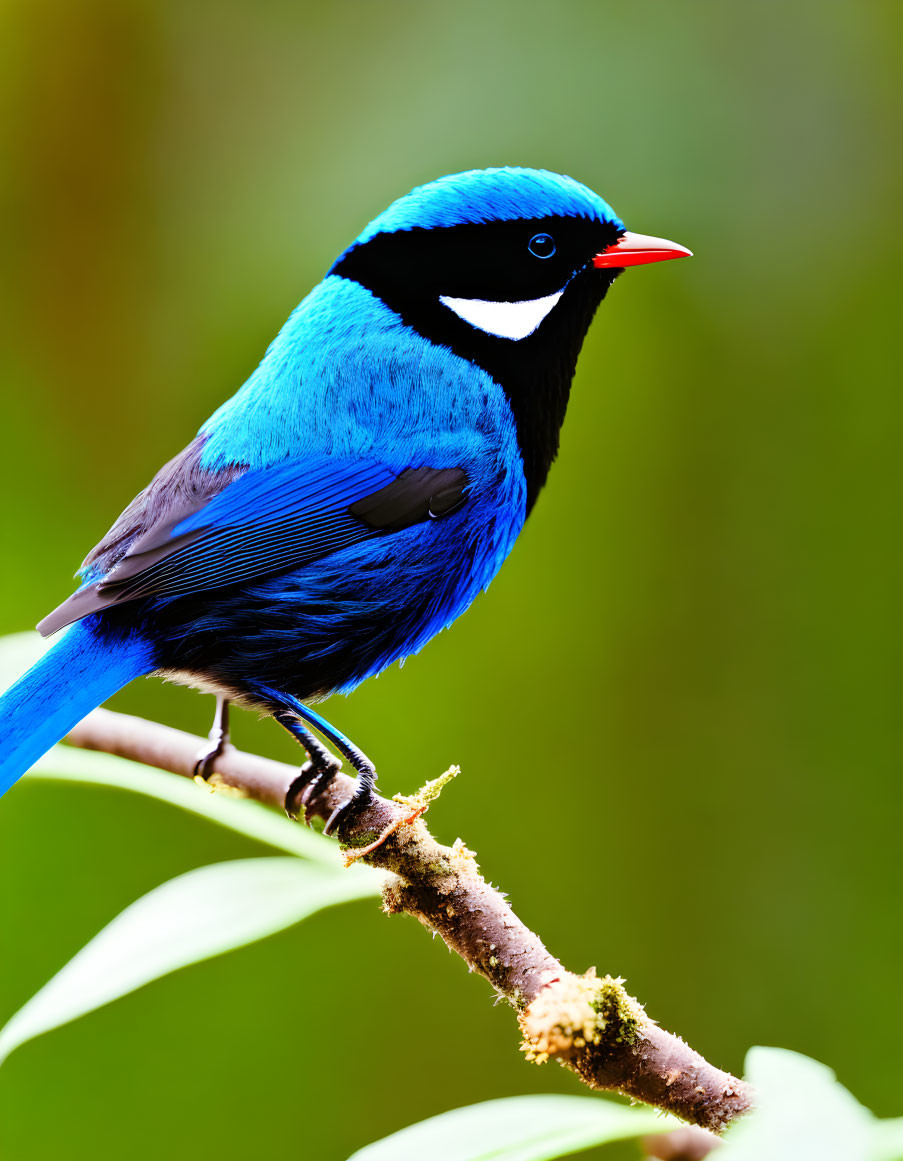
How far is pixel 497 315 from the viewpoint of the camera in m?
1.91

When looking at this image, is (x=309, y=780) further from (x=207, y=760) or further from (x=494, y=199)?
(x=494, y=199)

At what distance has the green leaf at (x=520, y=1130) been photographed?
1.18m

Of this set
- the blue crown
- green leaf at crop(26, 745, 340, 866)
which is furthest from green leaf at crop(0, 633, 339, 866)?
the blue crown

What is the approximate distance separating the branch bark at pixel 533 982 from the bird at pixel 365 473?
15 cm

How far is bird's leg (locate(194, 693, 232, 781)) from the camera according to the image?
6.10 ft

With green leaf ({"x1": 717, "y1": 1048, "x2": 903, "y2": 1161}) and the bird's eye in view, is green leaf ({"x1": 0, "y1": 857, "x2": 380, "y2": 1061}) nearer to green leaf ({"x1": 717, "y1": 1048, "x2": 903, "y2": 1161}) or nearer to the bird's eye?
green leaf ({"x1": 717, "y1": 1048, "x2": 903, "y2": 1161})

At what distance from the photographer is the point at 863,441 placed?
328cm

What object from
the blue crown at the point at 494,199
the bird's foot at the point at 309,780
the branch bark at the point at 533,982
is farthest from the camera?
the blue crown at the point at 494,199

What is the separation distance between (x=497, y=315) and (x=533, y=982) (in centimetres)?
108

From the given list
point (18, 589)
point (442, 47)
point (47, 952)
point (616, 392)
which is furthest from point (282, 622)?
point (442, 47)

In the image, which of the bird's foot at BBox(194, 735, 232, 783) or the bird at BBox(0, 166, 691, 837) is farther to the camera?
the bird's foot at BBox(194, 735, 232, 783)

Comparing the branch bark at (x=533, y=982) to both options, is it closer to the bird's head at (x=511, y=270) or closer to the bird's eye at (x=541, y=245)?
the bird's head at (x=511, y=270)

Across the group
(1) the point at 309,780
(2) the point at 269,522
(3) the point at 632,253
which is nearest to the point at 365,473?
(2) the point at 269,522

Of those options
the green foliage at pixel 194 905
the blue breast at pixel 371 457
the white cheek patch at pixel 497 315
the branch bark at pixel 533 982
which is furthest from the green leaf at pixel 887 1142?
the white cheek patch at pixel 497 315
